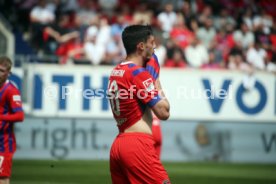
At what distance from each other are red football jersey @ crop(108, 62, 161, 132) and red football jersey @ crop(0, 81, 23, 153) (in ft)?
8.61

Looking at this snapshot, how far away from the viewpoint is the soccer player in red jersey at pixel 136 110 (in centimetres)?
632

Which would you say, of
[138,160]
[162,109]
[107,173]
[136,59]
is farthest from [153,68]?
[107,173]

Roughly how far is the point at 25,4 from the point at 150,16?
3.70 meters

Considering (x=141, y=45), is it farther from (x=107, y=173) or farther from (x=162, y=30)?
(x=162, y=30)

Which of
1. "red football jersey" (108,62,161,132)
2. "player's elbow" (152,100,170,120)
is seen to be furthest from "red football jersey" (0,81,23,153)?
"player's elbow" (152,100,170,120)

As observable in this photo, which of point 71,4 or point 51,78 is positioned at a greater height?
point 71,4

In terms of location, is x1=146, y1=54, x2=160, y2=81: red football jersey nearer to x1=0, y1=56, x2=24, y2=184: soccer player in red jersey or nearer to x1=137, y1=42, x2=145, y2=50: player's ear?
x1=137, y1=42, x2=145, y2=50: player's ear

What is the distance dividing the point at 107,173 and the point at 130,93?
28.0 feet

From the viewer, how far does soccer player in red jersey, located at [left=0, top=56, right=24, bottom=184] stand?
28.6 feet

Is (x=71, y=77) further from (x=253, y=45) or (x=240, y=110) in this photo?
(x=253, y=45)

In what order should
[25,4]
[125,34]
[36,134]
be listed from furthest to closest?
[25,4] → [36,134] → [125,34]

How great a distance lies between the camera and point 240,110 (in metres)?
18.6

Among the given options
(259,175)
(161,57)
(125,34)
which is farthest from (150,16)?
(125,34)

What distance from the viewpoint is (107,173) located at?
14.7 meters
